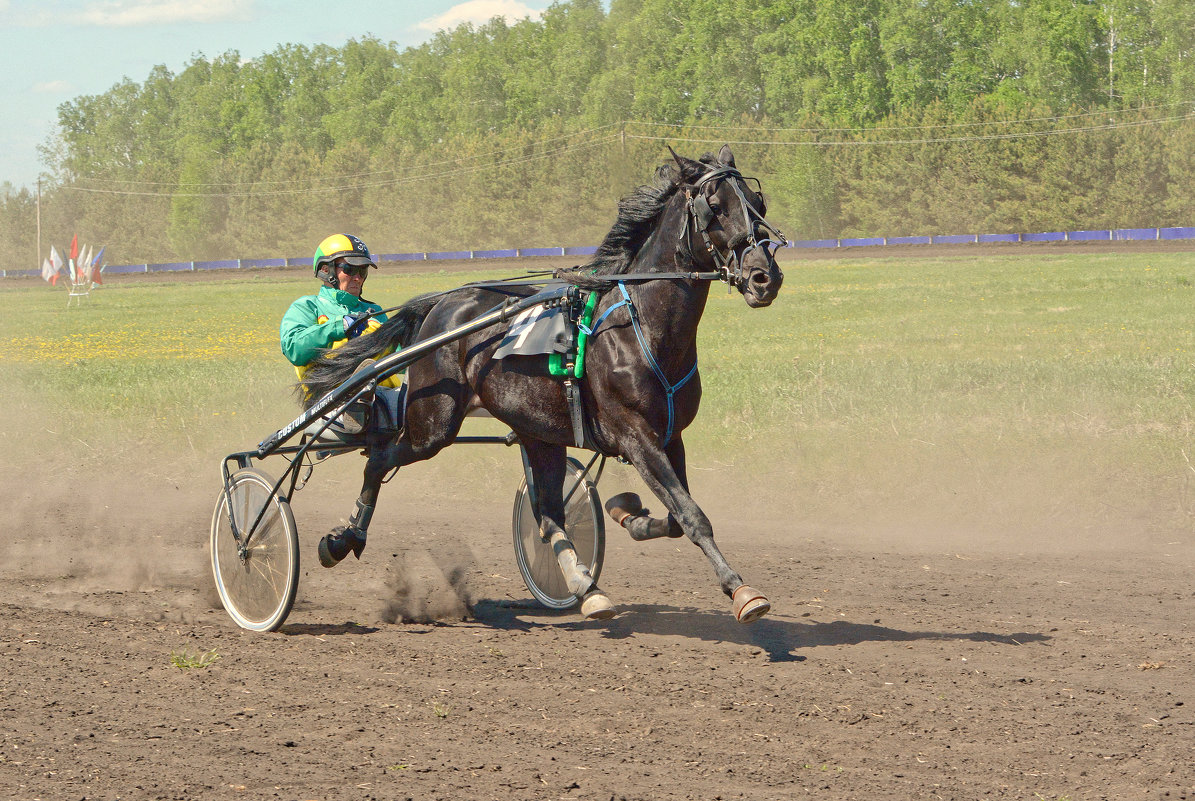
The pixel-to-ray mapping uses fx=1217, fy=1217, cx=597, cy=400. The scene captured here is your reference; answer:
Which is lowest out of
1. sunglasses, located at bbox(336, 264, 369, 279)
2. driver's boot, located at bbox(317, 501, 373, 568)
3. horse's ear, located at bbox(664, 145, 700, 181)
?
driver's boot, located at bbox(317, 501, 373, 568)

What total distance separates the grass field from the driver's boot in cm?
392

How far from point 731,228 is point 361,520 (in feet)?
8.57

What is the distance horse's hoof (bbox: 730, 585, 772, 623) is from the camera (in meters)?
4.94

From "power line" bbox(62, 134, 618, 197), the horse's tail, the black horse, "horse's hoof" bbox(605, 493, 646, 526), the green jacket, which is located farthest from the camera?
"power line" bbox(62, 134, 618, 197)


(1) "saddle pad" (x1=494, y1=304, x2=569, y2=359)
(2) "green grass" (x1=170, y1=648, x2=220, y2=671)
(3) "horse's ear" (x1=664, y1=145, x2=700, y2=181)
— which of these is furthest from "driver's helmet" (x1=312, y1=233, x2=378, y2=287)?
(2) "green grass" (x1=170, y1=648, x2=220, y2=671)

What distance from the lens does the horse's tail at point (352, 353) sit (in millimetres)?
6594

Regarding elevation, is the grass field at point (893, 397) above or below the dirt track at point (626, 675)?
above

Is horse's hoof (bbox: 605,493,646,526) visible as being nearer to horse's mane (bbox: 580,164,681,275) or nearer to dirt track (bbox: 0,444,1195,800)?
dirt track (bbox: 0,444,1195,800)

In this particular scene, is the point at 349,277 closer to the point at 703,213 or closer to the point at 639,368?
the point at 639,368

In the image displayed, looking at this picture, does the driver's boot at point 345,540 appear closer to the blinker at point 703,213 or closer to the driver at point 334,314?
the driver at point 334,314

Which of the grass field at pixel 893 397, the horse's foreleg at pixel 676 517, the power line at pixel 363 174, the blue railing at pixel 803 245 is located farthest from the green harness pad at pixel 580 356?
the power line at pixel 363 174

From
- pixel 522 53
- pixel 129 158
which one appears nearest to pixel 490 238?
pixel 522 53

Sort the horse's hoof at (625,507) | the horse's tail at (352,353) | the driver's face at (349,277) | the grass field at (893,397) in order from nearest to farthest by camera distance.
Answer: the horse's hoof at (625,507) < the driver's face at (349,277) < the horse's tail at (352,353) < the grass field at (893,397)

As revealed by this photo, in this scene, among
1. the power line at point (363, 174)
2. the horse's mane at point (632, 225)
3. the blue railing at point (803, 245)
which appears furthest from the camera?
the power line at point (363, 174)
